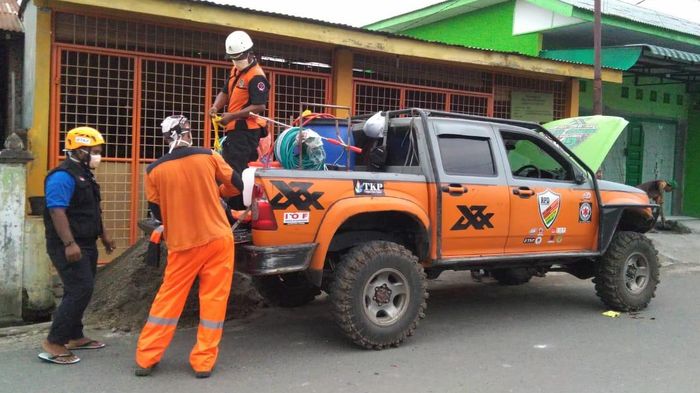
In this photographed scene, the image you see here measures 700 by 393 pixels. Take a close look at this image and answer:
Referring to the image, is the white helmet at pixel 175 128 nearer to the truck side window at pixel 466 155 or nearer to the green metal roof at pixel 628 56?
the truck side window at pixel 466 155

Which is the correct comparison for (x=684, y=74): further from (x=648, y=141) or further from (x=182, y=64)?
(x=182, y=64)

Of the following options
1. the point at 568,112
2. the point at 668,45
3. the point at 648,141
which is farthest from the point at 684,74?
the point at 568,112

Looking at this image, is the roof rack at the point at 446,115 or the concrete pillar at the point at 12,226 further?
the concrete pillar at the point at 12,226

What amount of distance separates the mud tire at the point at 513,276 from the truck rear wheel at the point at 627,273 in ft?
4.11

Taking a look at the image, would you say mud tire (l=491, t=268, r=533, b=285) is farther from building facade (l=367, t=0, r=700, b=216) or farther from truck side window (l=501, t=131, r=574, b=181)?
building facade (l=367, t=0, r=700, b=216)

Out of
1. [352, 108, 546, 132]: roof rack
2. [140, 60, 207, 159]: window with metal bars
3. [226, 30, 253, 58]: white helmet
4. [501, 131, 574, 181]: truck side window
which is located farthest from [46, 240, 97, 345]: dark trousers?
[501, 131, 574, 181]: truck side window

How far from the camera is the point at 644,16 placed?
1464cm

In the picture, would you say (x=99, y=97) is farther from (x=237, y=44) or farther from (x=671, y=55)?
(x=671, y=55)

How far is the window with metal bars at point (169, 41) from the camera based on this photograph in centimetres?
712

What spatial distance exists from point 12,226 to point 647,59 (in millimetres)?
11585

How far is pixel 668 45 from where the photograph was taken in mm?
14102

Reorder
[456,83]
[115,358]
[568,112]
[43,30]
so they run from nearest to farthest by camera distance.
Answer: [115,358] < [43,30] < [456,83] < [568,112]

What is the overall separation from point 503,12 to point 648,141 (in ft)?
15.6

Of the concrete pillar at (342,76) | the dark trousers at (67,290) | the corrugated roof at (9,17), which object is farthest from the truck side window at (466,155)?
the corrugated roof at (9,17)
